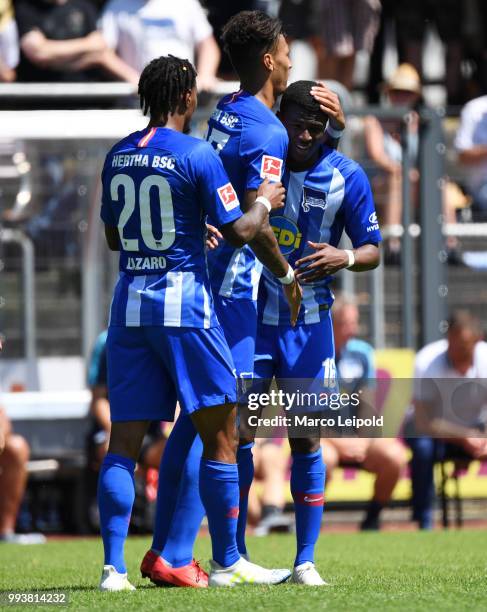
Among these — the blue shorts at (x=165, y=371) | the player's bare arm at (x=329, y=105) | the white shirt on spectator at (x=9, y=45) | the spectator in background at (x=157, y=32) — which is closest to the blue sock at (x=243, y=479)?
the blue shorts at (x=165, y=371)

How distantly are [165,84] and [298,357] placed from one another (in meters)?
1.34

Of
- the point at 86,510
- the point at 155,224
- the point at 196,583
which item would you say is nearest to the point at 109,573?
the point at 196,583

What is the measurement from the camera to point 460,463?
1098 cm

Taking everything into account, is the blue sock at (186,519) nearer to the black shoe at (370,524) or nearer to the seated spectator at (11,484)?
Result: the seated spectator at (11,484)

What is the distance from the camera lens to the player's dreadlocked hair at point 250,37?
6031 millimetres

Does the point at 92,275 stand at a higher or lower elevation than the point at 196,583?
higher

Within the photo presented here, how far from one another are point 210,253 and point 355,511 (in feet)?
20.0

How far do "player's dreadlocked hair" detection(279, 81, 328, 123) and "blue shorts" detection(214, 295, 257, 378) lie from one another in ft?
2.84

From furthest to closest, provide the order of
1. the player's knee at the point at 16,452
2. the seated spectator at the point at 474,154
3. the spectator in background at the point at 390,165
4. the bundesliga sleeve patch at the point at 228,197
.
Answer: the seated spectator at the point at 474,154
the spectator in background at the point at 390,165
the player's knee at the point at 16,452
the bundesliga sleeve patch at the point at 228,197

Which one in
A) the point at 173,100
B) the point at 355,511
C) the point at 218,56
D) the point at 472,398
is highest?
the point at 218,56

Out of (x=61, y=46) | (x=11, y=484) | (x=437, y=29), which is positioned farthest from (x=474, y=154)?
(x=11, y=484)

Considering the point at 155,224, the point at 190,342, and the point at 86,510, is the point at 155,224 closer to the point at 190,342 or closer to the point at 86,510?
the point at 190,342

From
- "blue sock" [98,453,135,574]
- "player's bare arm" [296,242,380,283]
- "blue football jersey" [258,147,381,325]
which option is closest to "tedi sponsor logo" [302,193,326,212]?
"blue football jersey" [258,147,381,325]

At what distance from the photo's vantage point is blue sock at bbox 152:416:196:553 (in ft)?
19.6
